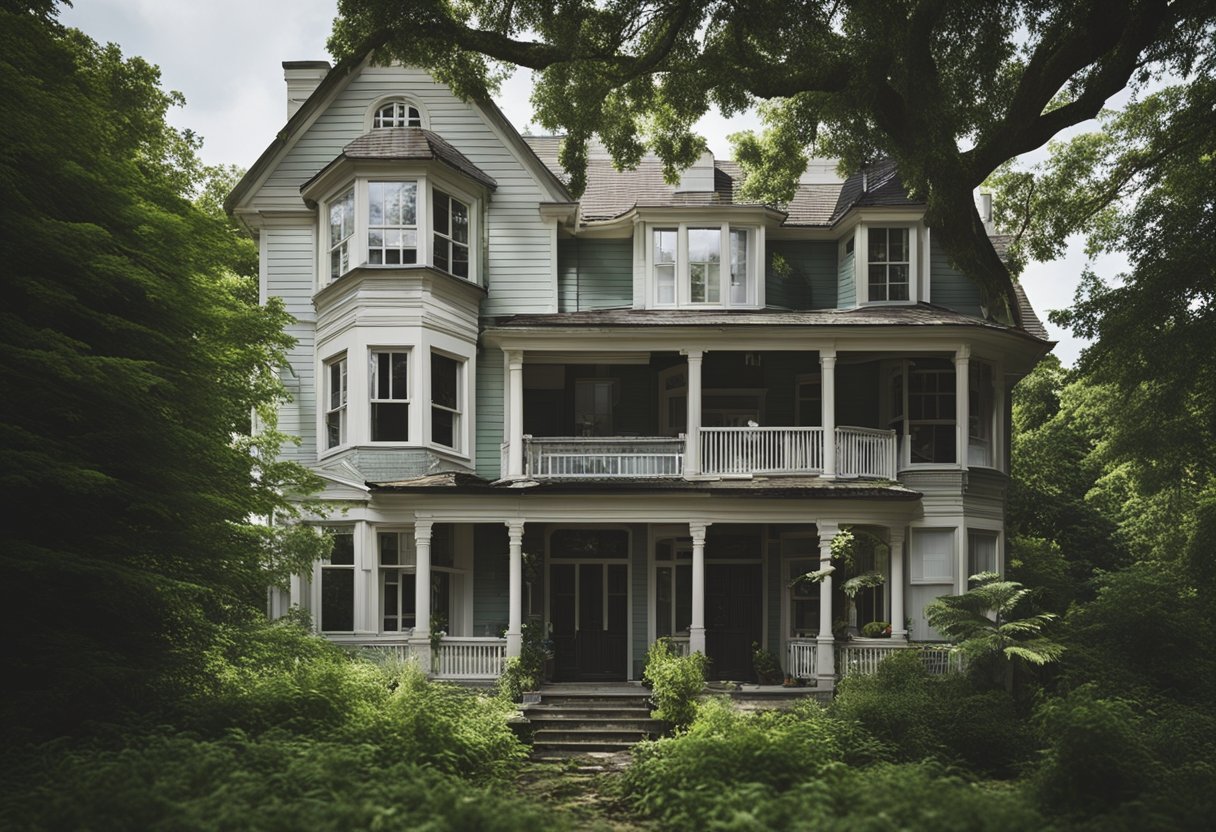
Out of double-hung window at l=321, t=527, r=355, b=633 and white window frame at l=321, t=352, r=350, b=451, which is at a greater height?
white window frame at l=321, t=352, r=350, b=451

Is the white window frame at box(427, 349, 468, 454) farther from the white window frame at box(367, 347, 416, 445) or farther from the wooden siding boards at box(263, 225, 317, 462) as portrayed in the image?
the wooden siding boards at box(263, 225, 317, 462)

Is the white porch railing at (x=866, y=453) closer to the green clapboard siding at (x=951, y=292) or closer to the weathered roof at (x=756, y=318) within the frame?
the weathered roof at (x=756, y=318)

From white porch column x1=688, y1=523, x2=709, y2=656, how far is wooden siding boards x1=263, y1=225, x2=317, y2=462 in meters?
8.10

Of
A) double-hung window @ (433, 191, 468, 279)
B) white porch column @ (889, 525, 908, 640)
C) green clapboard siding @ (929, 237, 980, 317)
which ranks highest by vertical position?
double-hung window @ (433, 191, 468, 279)

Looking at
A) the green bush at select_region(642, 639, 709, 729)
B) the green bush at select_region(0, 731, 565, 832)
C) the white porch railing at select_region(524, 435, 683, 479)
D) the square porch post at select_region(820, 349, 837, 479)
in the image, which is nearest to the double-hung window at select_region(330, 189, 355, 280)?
the white porch railing at select_region(524, 435, 683, 479)

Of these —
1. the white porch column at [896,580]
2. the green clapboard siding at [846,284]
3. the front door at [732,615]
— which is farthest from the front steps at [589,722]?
the green clapboard siding at [846,284]

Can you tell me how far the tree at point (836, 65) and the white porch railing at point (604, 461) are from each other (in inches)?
208

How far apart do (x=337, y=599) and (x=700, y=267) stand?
10237 millimetres

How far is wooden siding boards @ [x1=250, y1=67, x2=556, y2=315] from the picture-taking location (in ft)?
74.4

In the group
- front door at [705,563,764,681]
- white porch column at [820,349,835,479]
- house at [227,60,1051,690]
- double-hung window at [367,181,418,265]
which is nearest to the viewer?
house at [227,60,1051,690]

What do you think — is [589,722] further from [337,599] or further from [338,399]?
[338,399]

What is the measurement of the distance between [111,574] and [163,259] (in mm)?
4305

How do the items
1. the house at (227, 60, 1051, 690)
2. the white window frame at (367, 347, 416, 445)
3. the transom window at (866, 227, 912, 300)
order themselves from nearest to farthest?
the house at (227, 60, 1051, 690) < the white window frame at (367, 347, 416, 445) < the transom window at (866, 227, 912, 300)

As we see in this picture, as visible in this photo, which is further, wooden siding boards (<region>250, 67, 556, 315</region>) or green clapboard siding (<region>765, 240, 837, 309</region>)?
green clapboard siding (<region>765, 240, 837, 309</region>)
